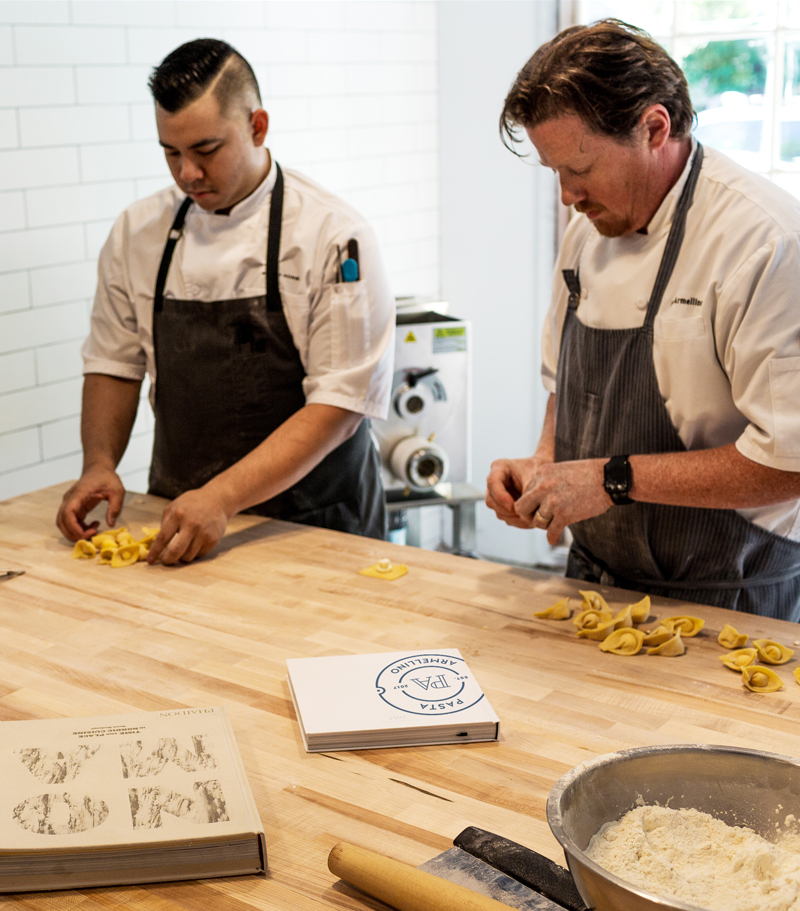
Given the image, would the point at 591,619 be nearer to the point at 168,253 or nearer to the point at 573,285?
the point at 573,285

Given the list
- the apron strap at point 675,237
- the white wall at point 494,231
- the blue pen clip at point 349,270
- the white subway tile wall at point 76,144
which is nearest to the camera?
the apron strap at point 675,237

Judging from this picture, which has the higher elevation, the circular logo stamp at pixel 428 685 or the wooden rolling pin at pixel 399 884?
the wooden rolling pin at pixel 399 884

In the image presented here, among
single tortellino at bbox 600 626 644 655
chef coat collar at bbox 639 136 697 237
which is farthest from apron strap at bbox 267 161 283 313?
single tortellino at bbox 600 626 644 655

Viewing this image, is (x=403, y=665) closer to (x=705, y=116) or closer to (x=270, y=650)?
(x=270, y=650)

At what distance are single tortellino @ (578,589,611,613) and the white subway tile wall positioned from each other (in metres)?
1.91

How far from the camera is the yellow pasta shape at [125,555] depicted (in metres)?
1.88

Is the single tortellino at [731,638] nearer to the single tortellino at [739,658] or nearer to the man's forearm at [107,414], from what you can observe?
the single tortellino at [739,658]

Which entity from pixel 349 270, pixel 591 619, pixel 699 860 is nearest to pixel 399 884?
pixel 699 860

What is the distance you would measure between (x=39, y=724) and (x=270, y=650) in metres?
0.38

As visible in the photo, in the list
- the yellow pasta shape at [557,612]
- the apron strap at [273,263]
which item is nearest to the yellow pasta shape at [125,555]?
the apron strap at [273,263]

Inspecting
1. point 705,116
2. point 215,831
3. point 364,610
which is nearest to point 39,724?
point 215,831

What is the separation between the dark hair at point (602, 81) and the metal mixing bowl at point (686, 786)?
3.39 ft

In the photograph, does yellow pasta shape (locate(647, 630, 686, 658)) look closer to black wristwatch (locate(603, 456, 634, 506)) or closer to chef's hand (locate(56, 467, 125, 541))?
black wristwatch (locate(603, 456, 634, 506))

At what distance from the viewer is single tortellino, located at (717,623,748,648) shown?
4.75 feet
